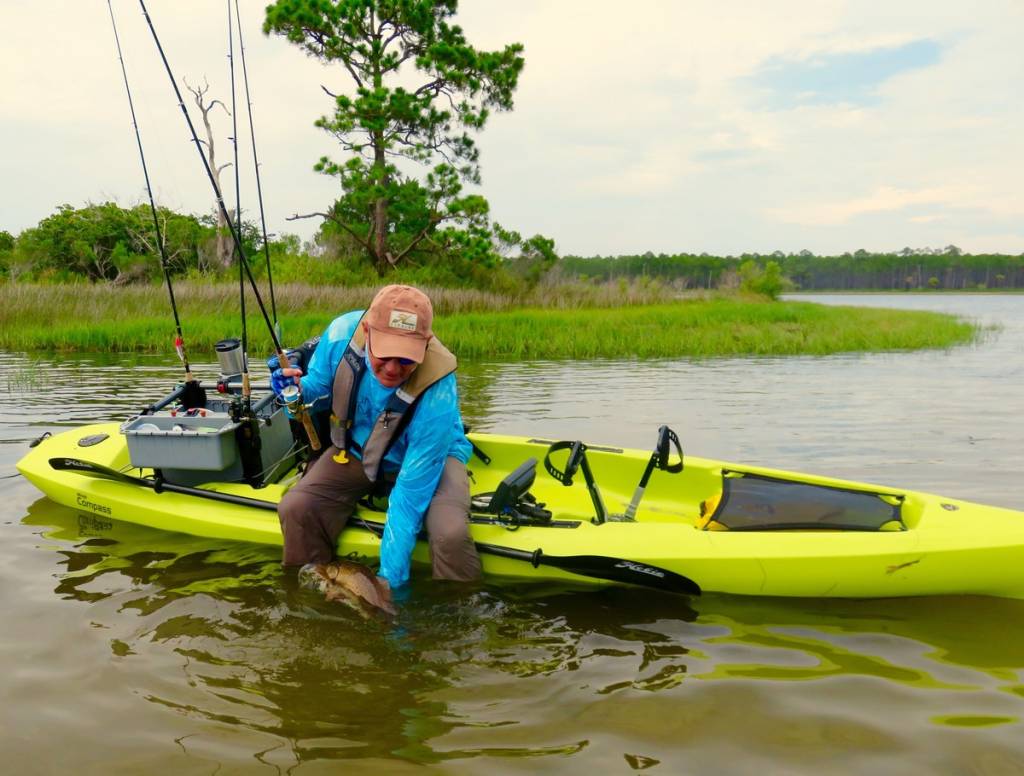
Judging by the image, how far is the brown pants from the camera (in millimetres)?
4023

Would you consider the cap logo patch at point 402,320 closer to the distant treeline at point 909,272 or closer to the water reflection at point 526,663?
the water reflection at point 526,663

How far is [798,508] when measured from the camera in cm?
411

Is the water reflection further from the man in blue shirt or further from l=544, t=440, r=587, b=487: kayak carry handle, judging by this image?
l=544, t=440, r=587, b=487: kayak carry handle

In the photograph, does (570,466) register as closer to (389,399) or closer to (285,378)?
(389,399)

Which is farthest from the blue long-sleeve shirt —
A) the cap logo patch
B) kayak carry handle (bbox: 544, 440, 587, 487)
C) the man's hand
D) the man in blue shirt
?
kayak carry handle (bbox: 544, 440, 587, 487)

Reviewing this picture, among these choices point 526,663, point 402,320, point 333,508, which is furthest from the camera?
point 333,508

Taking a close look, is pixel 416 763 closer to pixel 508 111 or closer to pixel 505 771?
pixel 505 771

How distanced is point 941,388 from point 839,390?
144 cm

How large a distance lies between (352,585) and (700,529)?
5.82 feet

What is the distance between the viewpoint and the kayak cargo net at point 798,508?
13.2ft

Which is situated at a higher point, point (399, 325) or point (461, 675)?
point (399, 325)

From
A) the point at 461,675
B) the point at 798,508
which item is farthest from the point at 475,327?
the point at 461,675

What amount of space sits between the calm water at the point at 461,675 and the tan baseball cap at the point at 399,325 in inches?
49.7

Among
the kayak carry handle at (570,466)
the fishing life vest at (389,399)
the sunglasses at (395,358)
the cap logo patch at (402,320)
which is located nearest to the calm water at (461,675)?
the kayak carry handle at (570,466)
